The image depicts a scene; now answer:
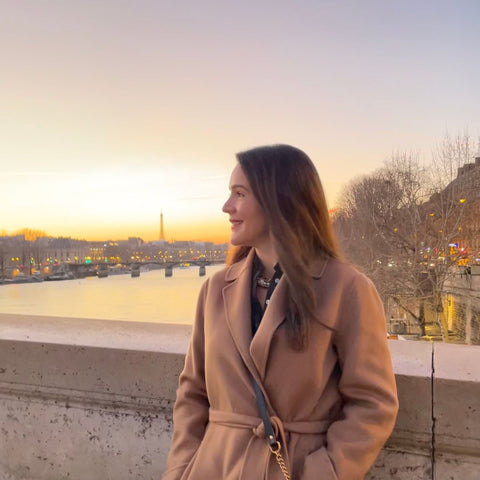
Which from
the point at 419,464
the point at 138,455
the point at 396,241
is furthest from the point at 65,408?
the point at 396,241

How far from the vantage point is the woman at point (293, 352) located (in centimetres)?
128

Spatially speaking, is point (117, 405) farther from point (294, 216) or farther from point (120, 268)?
point (120, 268)

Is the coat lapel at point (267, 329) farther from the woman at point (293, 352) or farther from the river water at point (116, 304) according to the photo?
the river water at point (116, 304)

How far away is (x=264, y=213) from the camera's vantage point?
140cm

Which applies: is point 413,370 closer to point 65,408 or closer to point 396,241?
point 65,408

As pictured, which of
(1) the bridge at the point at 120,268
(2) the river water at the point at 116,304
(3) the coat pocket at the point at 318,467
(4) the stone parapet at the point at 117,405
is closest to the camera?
(3) the coat pocket at the point at 318,467

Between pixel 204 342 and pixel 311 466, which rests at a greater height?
pixel 204 342

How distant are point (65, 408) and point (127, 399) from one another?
13.9 inches

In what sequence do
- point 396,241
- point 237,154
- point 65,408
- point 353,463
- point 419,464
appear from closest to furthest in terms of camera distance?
point 353,463 < point 237,154 < point 419,464 < point 65,408 < point 396,241

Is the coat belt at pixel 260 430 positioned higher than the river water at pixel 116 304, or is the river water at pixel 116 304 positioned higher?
the coat belt at pixel 260 430

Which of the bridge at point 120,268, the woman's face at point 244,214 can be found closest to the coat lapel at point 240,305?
the woman's face at point 244,214

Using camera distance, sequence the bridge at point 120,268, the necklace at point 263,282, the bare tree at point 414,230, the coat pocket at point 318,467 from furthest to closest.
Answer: the bridge at point 120,268
the bare tree at point 414,230
the necklace at point 263,282
the coat pocket at point 318,467

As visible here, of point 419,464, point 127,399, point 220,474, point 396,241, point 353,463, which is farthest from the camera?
point 396,241

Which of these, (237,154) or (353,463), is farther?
(237,154)
